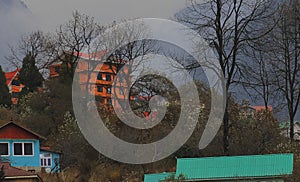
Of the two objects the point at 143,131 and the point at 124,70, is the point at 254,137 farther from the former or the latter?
the point at 124,70

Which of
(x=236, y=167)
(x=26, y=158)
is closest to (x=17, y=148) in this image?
(x=26, y=158)

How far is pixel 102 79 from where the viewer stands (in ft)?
129

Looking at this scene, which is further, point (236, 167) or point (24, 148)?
point (24, 148)

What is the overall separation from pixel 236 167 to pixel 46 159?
13379mm

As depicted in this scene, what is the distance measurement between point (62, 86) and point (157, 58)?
24.2ft

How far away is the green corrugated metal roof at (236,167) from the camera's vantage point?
1797 cm

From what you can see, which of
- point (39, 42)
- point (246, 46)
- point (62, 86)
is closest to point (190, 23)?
point (246, 46)

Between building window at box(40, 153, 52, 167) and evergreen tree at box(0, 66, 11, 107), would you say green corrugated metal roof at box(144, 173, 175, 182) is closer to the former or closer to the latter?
building window at box(40, 153, 52, 167)

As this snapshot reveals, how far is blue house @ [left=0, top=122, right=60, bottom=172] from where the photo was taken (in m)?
28.4

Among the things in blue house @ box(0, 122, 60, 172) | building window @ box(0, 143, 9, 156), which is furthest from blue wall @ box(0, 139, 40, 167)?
building window @ box(0, 143, 9, 156)

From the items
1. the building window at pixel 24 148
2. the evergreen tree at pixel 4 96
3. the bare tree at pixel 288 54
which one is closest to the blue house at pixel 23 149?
the building window at pixel 24 148

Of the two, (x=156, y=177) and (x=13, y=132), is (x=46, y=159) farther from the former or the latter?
(x=156, y=177)

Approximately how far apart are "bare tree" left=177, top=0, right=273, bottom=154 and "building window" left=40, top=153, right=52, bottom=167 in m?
9.92

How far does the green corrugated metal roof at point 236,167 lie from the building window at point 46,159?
38.3 feet
